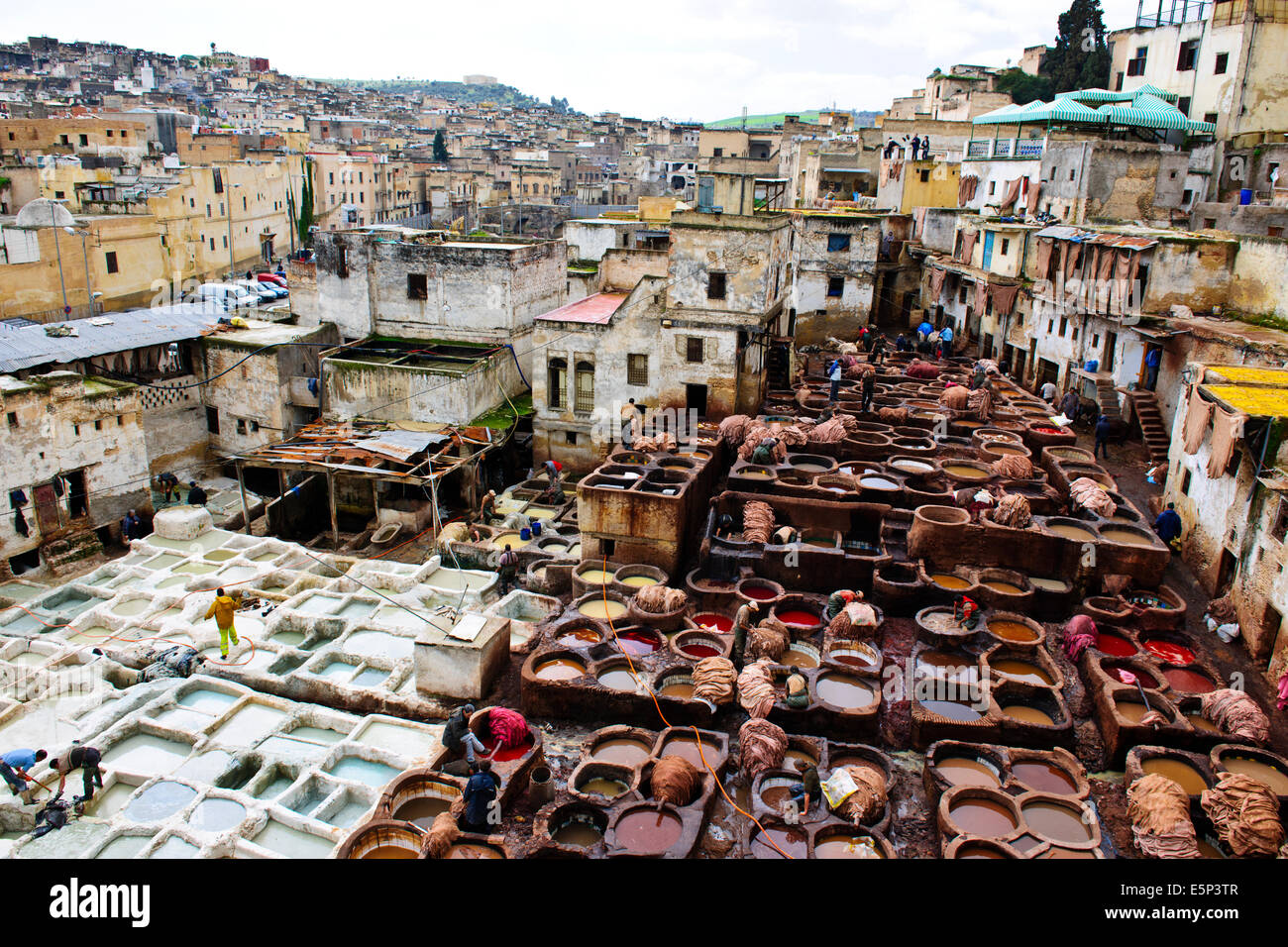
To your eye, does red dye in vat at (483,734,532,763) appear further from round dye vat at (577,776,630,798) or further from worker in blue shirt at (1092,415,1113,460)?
worker in blue shirt at (1092,415,1113,460)

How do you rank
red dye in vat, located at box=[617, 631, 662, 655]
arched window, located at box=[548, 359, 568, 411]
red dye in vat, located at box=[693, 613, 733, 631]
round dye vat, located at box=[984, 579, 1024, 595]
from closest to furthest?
red dye in vat, located at box=[617, 631, 662, 655], red dye in vat, located at box=[693, 613, 733, 631], round dye vat, located at box=[984, 579, 1024, 595], arched window, located at box=[548, 359, 568, 411]

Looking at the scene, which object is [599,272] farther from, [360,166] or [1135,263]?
[360,166]

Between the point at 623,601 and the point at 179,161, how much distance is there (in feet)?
184

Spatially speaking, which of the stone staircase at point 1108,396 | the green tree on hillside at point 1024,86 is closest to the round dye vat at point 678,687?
the stone staircase at point 1108,396

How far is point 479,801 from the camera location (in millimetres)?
11398

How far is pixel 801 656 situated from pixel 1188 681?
6.54 metres

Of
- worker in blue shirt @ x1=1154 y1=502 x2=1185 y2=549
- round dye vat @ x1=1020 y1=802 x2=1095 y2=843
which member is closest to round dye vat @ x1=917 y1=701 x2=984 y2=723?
round dye vat @ x1=1020 y1=802 x2=1095 y2=843

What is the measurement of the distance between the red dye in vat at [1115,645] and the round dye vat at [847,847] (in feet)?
23.5

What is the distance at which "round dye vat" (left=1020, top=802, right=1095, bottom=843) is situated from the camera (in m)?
11.7

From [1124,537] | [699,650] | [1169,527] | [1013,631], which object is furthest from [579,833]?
[1169,527]

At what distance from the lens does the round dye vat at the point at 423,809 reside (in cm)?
1230

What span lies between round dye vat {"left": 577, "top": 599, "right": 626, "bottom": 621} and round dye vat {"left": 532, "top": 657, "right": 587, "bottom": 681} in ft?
5.82

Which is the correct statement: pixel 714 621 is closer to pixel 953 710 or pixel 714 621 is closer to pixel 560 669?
pixel 560 669

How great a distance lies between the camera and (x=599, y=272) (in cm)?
3475
